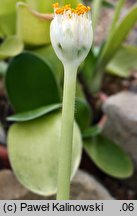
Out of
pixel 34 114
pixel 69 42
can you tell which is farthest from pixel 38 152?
pixel 69 42

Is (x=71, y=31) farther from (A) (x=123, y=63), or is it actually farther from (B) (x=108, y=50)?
(A) (x=123, y=63)

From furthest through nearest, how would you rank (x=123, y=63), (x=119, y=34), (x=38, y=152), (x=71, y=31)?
(x=123, y=63), (x=119, y=34), (x=38, y=152), (x=71, y=31)

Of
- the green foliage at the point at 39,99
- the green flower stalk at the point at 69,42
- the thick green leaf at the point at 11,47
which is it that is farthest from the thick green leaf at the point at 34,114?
the green flower stalk at the point at 69,42

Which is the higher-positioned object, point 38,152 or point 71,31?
point 71,31

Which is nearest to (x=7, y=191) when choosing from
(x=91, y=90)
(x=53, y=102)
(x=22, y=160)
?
(x=22, y=160)

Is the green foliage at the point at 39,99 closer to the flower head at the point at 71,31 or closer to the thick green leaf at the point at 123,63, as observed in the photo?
the thick green leaf at the point at 123,63

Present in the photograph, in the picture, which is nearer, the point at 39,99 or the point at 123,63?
the point at 39,99

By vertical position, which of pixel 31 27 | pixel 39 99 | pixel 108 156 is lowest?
pixel 108 156
